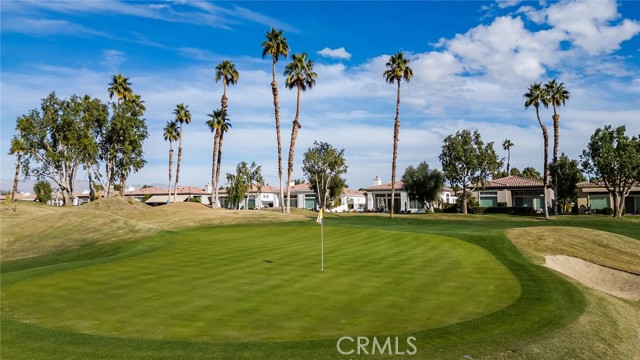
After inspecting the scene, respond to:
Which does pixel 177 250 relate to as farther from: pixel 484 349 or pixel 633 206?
pixel 633 206

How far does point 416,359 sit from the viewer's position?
9.35 m

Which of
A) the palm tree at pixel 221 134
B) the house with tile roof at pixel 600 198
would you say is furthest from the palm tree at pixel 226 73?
the house with tile roof at pixel 600 198

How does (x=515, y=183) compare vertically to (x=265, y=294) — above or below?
above

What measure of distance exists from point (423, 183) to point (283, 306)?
2765 inches

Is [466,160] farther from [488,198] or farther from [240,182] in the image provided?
[240,182]

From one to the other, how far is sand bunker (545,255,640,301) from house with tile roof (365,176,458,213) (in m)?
64.0

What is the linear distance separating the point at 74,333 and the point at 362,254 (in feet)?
49.0

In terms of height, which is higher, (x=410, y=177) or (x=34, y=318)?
(x=410, y=177)

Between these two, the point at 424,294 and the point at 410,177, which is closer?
the point at 424,294

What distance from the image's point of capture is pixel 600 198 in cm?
8081

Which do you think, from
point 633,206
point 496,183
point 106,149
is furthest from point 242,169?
point 633,206

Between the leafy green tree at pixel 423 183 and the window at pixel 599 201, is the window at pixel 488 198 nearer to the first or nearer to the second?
the leafy green tree at pixel 423 183

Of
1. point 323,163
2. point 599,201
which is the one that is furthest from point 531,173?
point 323,163

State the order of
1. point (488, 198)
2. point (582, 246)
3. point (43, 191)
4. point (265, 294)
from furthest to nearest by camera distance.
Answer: point (43, 191) < point (488, 198) < point (582, 246) < point (265, 294)
